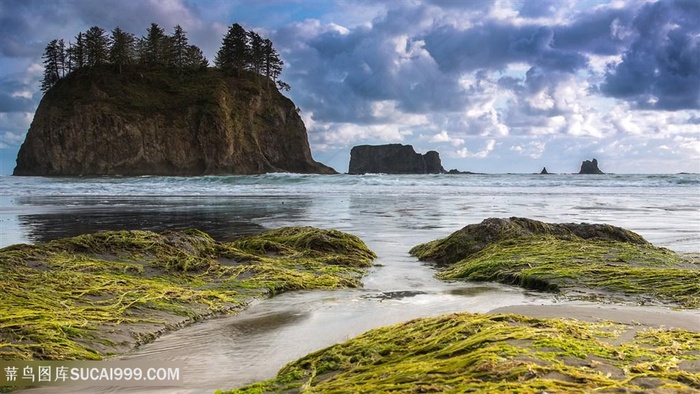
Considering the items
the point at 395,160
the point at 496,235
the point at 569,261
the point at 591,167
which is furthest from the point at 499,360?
the point at 395,160

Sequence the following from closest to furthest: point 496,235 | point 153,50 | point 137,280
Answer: point 137,280 → point 496,235 → point 153,50

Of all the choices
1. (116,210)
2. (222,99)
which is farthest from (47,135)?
(116,210)

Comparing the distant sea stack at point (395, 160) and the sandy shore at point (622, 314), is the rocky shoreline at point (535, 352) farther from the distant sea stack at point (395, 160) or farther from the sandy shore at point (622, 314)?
the distant sea stack at point (395, 160)

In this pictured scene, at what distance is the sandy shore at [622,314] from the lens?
12.7ft

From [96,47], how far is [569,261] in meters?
63.9

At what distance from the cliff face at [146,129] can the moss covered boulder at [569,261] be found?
47.4 m

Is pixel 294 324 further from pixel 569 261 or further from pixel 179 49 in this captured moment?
pixel 179 49

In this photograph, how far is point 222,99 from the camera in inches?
2218

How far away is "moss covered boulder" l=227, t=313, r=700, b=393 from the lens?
2336mm

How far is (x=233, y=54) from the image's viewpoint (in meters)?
64.1

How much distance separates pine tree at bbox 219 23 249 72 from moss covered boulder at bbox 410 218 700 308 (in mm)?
60275

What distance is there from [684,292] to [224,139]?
169 ft

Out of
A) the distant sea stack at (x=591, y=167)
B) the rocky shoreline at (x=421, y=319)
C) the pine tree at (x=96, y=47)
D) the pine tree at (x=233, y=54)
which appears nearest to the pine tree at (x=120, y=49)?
the pine tree at (x=96, y=47)

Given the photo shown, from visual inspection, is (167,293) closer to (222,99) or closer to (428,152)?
(222,99)
